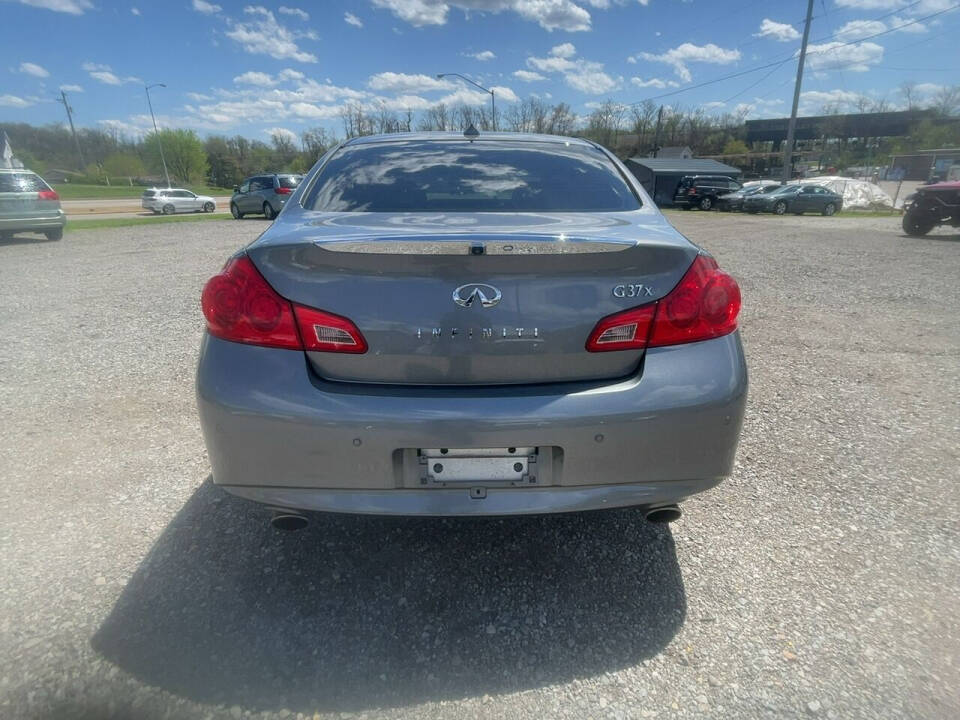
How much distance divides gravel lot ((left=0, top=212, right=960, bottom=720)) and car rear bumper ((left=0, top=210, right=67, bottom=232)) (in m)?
12.0

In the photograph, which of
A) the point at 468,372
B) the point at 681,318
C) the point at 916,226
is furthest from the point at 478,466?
the point at 916,226

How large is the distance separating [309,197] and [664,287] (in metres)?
1.52

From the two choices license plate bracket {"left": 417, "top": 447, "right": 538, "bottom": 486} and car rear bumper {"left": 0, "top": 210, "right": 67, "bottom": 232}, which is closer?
license plate bracket {"left": 417, "top": 447, "right": 538, "bottom": 486}

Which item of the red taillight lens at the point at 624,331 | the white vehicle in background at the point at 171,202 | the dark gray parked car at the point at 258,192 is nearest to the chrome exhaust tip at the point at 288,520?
the red taillight lens at the point at 624,331

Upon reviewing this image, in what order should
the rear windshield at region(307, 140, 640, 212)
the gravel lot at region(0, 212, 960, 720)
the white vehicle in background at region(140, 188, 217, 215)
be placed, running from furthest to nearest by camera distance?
1. the white vehicle in background at region(140, 188, 217, 215)
2. the rear windshield at region(307, 140, 640, 212)
3. the gravel lot at region(0, 212, 960, 720)

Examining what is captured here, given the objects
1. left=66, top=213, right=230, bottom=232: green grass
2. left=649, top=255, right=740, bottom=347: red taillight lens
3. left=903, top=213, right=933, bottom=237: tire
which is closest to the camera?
left=649, top=255, right=740, bottom=347: red taillight lens

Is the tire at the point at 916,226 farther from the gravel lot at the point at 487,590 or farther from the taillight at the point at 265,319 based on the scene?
the taillight at the point at 265,319

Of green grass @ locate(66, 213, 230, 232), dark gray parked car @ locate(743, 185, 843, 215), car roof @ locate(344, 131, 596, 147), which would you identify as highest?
A: car roof @ locate(344, 131, 596, 147)

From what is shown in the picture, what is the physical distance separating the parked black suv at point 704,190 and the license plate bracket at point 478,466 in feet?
95.3

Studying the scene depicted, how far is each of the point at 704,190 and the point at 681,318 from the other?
3051 centimetres

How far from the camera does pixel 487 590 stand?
2070 mm

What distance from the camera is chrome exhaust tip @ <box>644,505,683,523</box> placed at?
1936 millimetres

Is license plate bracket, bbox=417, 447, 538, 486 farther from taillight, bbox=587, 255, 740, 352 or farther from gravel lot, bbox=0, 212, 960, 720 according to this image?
gravel lot, bbox=0, 212, 960, 720

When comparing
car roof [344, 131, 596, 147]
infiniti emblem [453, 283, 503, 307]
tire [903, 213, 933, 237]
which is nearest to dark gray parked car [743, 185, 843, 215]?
tire [903, 213, 933, 237]
